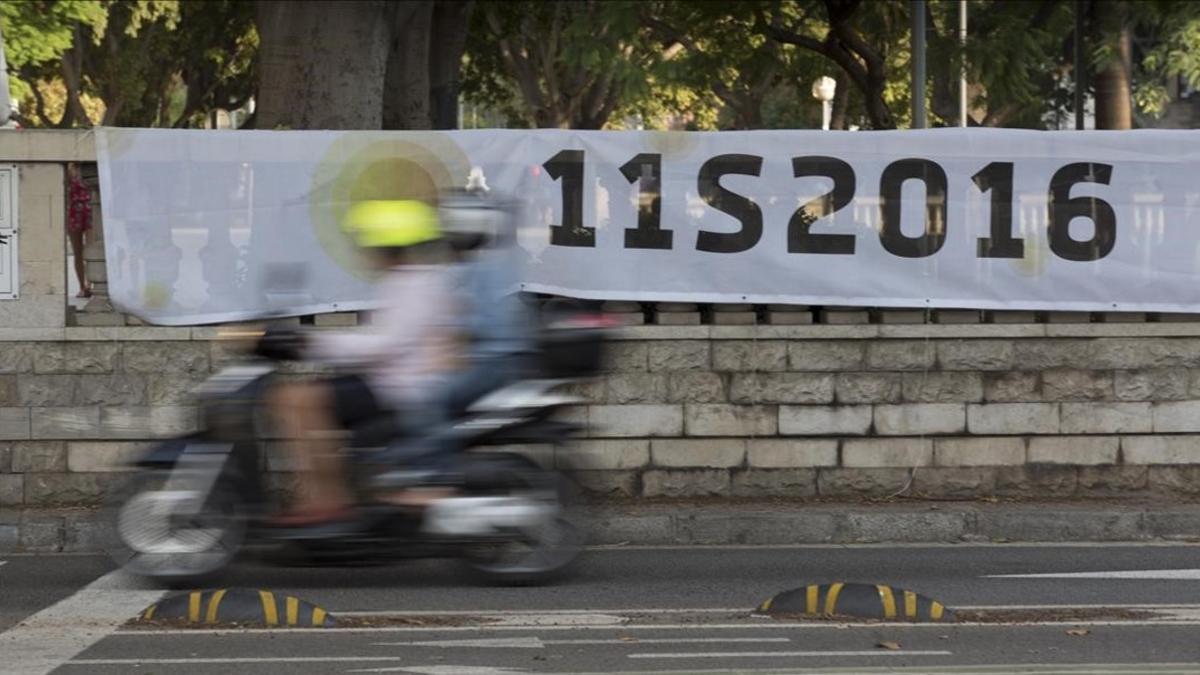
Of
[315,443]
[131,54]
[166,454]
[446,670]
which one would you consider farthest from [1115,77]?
[131,54]

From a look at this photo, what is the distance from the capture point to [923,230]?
11.6 meters

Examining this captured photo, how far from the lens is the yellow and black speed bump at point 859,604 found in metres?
7.91

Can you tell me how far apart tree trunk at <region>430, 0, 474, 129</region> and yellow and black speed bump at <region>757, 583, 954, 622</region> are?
58.8 ft

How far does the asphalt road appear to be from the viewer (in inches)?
275

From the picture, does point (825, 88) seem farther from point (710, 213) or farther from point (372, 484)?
point (372, 484)

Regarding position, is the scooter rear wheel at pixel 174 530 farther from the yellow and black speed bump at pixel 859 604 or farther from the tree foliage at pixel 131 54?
the tree foliage at pixel 131 54

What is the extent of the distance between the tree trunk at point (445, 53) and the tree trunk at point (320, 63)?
28.2 feet

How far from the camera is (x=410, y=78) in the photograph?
2209cm

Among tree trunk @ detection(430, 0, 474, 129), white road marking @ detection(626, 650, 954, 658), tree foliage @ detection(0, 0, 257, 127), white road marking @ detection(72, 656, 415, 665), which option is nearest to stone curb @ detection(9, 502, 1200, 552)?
white road marking @ detection(626, 650, 954, 658)

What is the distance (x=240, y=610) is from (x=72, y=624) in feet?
2.25

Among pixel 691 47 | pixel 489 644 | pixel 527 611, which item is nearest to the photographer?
pixel 489 644

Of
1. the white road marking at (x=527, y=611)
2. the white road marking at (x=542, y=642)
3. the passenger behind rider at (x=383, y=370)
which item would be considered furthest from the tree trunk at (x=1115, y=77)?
the white road marking at (x=542, y=642)

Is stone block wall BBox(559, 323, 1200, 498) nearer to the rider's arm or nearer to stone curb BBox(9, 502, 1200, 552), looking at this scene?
stone curb BBox(9, 502, 1200, 552)

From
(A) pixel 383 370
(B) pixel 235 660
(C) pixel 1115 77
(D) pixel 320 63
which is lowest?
(B) pixel 235 660
